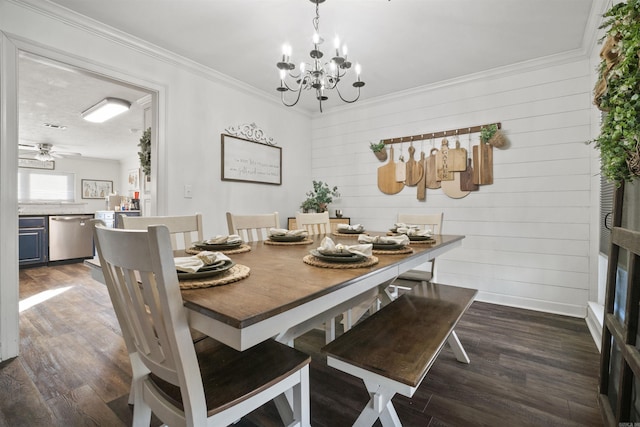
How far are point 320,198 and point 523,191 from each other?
2314 mm

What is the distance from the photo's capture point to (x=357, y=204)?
4113mm

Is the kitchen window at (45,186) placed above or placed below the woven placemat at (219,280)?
above

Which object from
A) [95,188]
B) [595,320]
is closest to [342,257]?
[595,320]

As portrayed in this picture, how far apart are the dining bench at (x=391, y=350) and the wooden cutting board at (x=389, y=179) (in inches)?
89.1

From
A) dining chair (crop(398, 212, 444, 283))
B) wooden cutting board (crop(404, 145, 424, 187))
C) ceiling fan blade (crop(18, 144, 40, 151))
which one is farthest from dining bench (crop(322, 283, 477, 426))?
ceiling fan blade (crop(18, 144, 40, 151))

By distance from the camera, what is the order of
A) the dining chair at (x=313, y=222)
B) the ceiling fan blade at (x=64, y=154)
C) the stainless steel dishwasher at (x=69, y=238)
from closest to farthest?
1. the dining chair at (x=313, y=222)
2. the stainless steel dishwasher at (x=69, y=238)
3. the ceiling fan blade at (x=64, y=154)

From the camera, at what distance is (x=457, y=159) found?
3301 millimetres

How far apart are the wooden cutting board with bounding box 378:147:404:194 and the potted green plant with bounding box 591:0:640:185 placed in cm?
247

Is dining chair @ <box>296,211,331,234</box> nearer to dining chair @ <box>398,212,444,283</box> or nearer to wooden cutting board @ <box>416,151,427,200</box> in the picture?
dining chair @ <box>398,212,444,283</box>

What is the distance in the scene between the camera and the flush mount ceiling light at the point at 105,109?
153 inches

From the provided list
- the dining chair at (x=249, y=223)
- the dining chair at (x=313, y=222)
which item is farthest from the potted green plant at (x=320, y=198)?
the dining chair at (x=249, y=223)

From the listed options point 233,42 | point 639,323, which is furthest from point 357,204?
point 639,323

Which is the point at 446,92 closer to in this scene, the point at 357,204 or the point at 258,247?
the point at 357,204

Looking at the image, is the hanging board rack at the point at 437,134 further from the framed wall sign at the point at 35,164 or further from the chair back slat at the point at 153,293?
the framed wall sign at the point at 35,164
